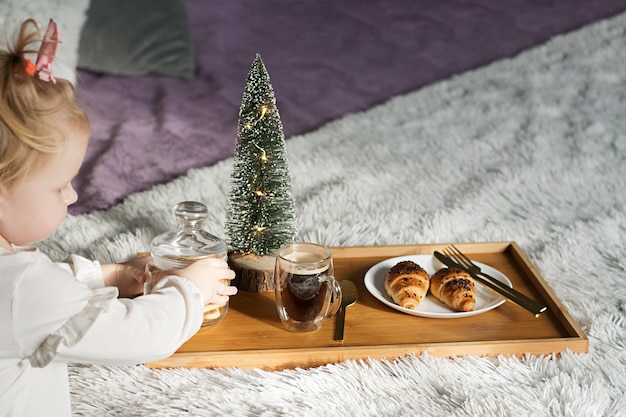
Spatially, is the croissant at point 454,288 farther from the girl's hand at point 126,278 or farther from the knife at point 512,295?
the girl's hand at point 126,278

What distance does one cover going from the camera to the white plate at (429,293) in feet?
3.62

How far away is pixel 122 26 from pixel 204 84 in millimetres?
291

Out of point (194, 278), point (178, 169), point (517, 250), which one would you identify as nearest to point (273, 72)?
point (178, 169)

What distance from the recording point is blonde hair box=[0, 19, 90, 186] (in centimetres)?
81

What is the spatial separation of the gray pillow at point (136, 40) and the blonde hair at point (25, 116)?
146 cm

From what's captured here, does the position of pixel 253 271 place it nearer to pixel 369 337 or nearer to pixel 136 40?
pixel 369 337

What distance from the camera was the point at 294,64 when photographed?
2.45 m

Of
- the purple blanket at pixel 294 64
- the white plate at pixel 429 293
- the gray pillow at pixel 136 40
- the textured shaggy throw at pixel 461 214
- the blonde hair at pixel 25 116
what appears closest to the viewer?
the blonde hair at pixel 25 116

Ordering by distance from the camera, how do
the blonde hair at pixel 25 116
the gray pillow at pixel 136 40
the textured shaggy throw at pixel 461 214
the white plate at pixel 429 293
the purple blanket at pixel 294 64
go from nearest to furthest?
the blonde hair at pixel 25 116, the textured shaggy throw at pixel 461 214, the white plate at pixel 429 293, the purple blanket at pixel 294 64, the gray pillow at pixel 136 40

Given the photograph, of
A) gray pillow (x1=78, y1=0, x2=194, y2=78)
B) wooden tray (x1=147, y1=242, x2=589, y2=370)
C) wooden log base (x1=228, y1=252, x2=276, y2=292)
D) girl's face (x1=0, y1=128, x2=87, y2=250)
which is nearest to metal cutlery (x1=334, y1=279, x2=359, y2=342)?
wooden tray (x1=147, y1=242, x2=589, y2=370)

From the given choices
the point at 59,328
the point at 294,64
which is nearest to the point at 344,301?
the point at 59,328

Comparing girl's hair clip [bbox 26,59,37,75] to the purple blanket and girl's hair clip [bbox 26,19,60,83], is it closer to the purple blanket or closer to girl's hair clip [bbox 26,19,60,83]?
girl's hair clip [bbox 26,19,60,83]

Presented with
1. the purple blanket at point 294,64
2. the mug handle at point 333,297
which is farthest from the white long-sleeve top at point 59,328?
the purple blanket at point 294,64

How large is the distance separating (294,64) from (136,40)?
492 mm
